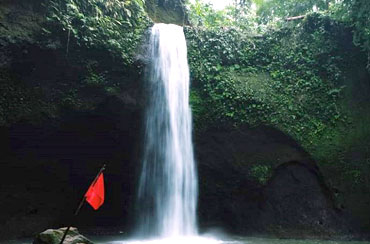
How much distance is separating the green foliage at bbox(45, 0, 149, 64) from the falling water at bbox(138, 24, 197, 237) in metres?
0.68

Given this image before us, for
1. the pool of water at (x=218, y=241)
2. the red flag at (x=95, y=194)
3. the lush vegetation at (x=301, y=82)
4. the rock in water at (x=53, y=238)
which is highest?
the lush vegetation at (x=301, y=82)

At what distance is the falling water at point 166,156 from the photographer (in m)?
10.7

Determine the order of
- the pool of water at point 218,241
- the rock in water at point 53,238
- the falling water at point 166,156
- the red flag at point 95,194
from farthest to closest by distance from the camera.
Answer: the falling water at point 166,156, the pool of water at point 218,241, the rock in water at point 53,238, the red flag at point 95,194

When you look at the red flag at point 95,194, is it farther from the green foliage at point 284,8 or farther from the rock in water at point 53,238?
the green foliage at point 284,8

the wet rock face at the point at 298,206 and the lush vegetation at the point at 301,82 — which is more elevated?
the lush vegetation at the point at 301,82

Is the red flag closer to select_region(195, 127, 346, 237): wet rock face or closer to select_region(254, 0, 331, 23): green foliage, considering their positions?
select_region(195, 127, 346, 237): wet rock face

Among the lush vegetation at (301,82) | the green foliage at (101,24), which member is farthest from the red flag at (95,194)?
the lush vegetation at (301,82)

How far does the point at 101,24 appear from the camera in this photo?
414 inches

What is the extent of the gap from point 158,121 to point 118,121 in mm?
1100

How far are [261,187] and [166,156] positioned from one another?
2.69m

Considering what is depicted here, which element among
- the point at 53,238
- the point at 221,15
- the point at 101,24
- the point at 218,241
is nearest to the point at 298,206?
the point at 218,241

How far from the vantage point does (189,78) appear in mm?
11367

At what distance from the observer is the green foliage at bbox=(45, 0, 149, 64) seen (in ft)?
32.9

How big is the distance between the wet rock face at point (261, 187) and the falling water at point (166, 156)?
0.49m
